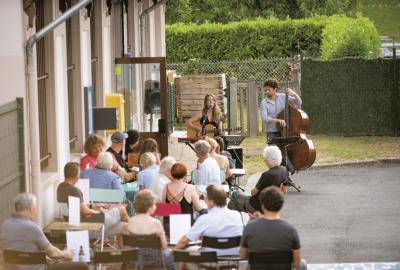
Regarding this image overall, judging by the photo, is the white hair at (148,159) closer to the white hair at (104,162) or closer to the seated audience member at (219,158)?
the white hair at (104,162)

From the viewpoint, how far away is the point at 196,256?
11.9 metres

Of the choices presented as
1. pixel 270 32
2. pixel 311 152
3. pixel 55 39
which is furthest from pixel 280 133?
pixel 270 32

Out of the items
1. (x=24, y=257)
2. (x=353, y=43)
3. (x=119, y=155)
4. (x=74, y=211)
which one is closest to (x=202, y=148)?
(x=119, y=155)

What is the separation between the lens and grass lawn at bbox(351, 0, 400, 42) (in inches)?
3125

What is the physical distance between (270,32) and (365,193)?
17.1m

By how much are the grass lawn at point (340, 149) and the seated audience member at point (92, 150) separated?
763 cm

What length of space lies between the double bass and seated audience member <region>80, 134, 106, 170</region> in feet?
18.6

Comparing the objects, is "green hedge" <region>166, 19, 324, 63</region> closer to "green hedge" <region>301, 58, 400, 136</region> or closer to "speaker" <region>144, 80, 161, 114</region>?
"green hedge" <region>301, 58, 400, 136</region>

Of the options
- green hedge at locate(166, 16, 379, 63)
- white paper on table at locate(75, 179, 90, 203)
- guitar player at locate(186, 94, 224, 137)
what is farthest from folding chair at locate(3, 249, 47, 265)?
green hedge at locate(166, 16, 379, 63)

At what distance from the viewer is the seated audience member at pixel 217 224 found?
12656 mm

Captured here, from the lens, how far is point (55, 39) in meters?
16.5

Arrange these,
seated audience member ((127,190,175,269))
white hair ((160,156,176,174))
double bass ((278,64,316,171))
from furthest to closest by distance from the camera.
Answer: double bass ((278,64,316,171)) < white hair ((160,156,176,174)) < seated audience member ((127,190,175,269))

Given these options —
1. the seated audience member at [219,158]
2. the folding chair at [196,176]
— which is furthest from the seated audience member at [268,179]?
the seated audience member at [219,158]

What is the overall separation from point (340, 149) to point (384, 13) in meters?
59.9
